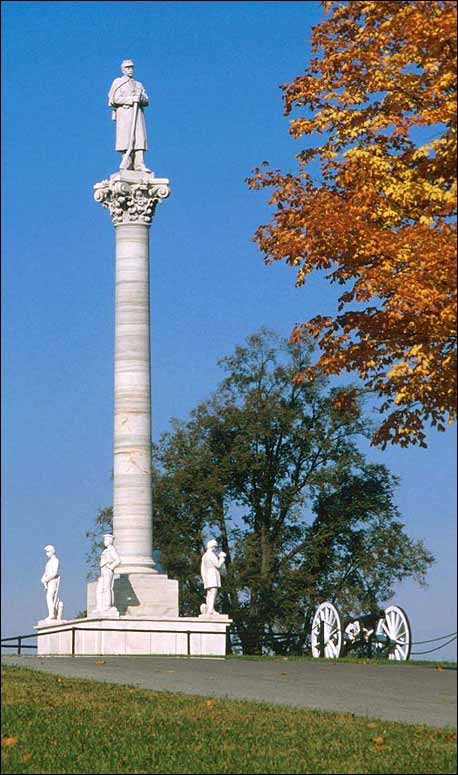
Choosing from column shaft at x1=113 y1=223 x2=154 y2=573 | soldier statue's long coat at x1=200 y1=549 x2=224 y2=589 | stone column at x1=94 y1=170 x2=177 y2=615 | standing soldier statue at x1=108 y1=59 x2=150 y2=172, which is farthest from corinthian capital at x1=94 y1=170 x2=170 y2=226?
soldier statue's long coat at x1=200 y1=549 x2=224 y2=589

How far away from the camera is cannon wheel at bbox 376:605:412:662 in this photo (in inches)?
1465

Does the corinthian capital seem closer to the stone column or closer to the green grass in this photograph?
the stone column

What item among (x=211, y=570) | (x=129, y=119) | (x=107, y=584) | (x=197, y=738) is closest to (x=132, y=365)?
(x=211, y=570)

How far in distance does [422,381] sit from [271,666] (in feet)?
24.0

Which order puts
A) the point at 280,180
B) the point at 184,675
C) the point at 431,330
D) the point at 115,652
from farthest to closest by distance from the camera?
1. the point at 115,652
2. the point at 280,180
3. the point at 184,675
4. the point at 431,330

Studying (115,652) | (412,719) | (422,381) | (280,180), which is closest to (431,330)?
(422,381)

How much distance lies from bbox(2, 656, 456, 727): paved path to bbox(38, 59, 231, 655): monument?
7.20 meters

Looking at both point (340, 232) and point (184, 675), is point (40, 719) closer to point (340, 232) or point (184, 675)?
point (184, 675)

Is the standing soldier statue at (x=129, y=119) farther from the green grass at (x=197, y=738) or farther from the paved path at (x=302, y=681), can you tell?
the green grass at (x=197, y=738)

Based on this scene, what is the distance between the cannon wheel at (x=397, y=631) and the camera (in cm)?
3722

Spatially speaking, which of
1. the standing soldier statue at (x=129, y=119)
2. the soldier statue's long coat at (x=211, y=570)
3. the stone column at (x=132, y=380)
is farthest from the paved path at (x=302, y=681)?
the standing soldier statue at (x=129, y=119)

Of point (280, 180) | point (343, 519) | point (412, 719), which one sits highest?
point (280, 180)

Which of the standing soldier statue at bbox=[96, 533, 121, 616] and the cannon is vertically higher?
the standing soldier statue at bbox=[96, 533, 121, 616]

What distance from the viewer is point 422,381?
25.7 metres
